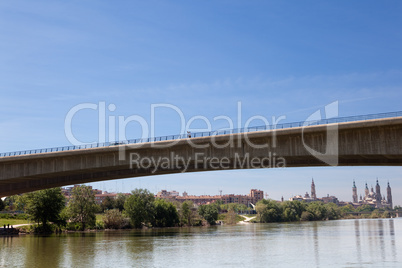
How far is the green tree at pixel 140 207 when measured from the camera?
99.5m

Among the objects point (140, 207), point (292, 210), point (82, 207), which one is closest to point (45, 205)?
point (82, 207)

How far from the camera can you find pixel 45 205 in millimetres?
73188

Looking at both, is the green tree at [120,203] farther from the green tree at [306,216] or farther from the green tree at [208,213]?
the green tree at [306,216]

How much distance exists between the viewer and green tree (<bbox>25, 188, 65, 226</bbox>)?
72.6 meters

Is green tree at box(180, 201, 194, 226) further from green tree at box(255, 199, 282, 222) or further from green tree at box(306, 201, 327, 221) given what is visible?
green tree at box(306, 201, 327, 221)

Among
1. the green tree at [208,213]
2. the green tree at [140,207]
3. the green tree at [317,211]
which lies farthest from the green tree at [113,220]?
the green tree at [317,211]

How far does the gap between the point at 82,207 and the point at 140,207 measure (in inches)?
710

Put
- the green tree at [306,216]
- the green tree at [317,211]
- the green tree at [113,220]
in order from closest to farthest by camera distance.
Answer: the green tree at [113,220] → the green tree at [306,216] → the green tree at [317,211]

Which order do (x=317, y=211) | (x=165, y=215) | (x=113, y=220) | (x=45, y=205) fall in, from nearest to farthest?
1. (x=45, y=205)
2. (x=113, y=220)
3. (x=165, y=215)
4. (x=317, y=211)

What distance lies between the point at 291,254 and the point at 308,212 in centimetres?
15170

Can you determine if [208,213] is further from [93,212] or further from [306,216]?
[306,216]

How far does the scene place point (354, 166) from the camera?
135 ft

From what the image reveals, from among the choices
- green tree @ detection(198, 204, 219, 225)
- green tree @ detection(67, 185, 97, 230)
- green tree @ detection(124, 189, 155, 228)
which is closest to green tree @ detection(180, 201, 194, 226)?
green tree @ detection(198, 204, 219, 225)

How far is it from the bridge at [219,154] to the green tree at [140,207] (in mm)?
44302
